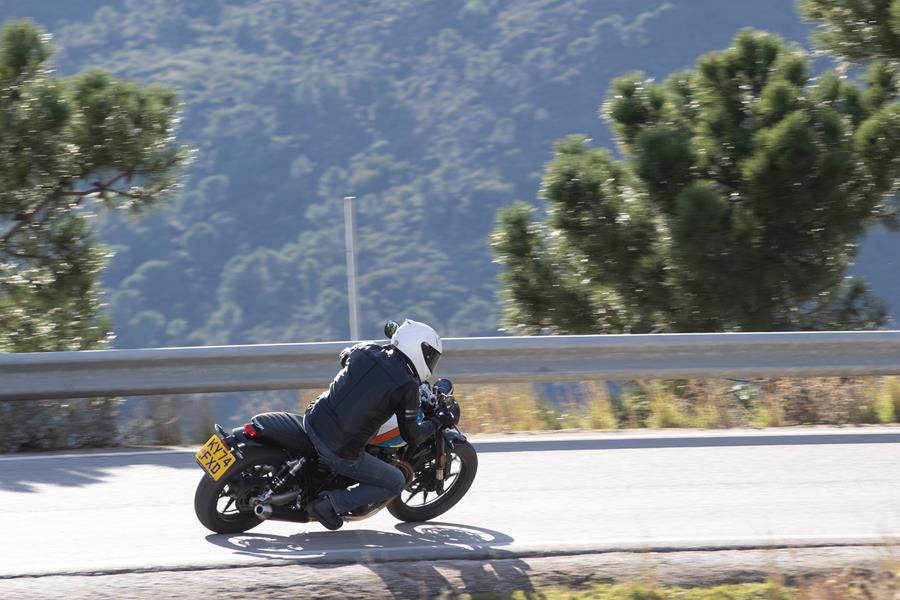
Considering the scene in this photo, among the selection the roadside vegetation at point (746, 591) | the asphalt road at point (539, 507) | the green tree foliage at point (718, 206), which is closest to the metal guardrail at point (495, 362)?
the asphalt road at point (539, 507)

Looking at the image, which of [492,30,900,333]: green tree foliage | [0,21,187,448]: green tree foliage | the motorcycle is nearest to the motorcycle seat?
the motorcycle

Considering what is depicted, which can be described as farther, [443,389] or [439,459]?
[439,459]

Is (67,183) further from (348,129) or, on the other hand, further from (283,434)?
(348,129)

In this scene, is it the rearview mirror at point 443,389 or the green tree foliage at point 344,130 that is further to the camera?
the green tree foliage at point 344,130

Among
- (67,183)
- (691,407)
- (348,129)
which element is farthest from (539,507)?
(348,129)

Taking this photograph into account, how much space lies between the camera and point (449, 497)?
6867 millimetres

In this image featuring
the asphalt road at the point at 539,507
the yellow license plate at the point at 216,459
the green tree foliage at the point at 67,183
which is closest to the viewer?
the asphalt road at the point at 539,507

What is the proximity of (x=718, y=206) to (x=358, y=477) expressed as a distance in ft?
29.2

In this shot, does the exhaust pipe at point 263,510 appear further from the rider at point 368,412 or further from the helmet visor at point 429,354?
the helmet visor at point 429,354

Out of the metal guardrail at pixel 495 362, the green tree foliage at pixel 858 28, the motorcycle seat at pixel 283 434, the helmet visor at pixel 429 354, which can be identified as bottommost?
Answer: the metal guardrail at pixel 495 362

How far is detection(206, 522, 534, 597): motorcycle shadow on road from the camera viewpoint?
572cm

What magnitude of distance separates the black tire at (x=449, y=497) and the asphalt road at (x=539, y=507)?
74 mm

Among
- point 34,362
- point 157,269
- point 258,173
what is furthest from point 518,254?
point 258,173

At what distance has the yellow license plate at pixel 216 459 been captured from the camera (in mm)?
6293
